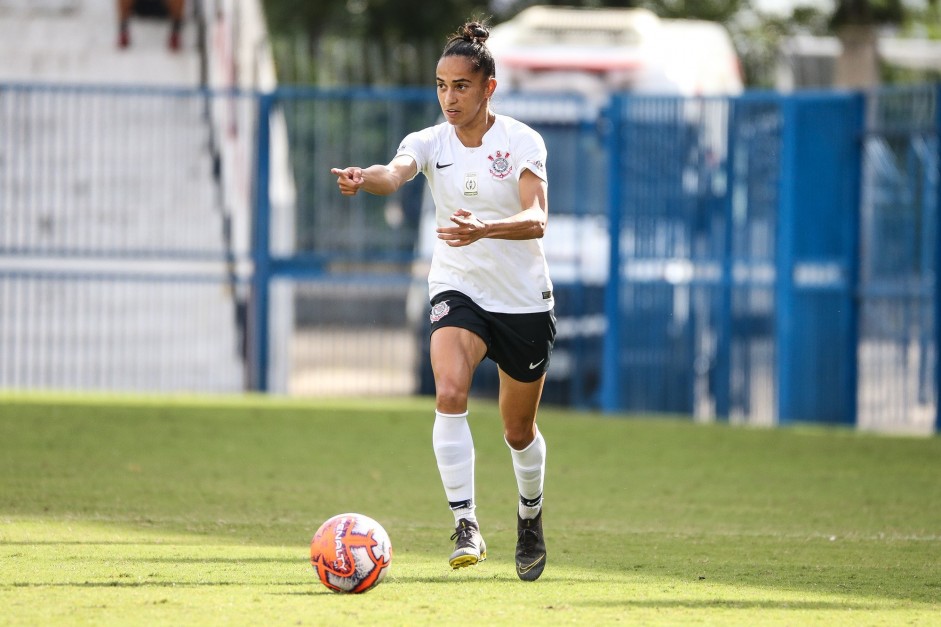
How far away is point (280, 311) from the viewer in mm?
16594

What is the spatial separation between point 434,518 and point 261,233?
8025mm

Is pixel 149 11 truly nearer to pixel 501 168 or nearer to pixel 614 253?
pixel 614 253

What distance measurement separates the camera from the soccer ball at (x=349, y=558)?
5922 millimetres

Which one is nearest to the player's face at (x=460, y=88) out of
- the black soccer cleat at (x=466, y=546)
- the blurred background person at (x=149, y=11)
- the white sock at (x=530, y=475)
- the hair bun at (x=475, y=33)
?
the hair bun at (x=475, y=33)

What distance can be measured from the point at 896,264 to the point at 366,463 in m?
5.52

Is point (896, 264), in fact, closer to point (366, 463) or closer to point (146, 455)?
point (366, 463)

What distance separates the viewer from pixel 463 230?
5.99 metres

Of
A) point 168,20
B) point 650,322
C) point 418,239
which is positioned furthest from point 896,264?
point 168,20

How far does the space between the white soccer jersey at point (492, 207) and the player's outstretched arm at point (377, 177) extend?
0.11 metres

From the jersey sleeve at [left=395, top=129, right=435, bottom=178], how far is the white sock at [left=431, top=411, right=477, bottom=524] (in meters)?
1.15

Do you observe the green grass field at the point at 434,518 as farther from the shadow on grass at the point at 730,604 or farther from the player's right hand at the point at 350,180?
the player's right hand at the point at 350,180

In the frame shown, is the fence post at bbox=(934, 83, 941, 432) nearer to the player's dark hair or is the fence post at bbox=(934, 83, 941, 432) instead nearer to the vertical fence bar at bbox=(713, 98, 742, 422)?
the vertical fence bar at bbox=(713, 98, 742, 422)

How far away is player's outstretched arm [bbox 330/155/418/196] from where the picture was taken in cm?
627

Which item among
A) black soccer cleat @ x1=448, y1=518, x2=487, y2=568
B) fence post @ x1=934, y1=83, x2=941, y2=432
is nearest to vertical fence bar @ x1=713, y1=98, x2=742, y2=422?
fence post @ x1=934, y1=83, x2=941, y2=432
